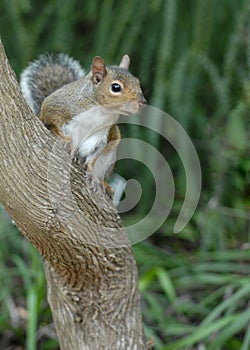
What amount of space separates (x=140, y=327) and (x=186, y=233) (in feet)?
3.90

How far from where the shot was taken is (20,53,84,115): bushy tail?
203 cm

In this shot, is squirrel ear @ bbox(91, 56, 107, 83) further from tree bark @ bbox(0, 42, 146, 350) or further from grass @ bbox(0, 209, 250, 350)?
grass @ bbox(0, 209, 250, 350)

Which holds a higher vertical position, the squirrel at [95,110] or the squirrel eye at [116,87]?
the squirrel eye at [116,87]

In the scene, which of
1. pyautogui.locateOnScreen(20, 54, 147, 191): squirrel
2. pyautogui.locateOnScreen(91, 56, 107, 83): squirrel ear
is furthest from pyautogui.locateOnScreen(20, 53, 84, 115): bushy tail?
pyautogui.locateOnScreen(91, 56, 107, 83): squirrel ear

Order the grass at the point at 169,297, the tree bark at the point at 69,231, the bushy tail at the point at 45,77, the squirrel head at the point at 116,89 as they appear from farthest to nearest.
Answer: the grass at the point at 169,297 → the bushy tail at the point at 45,77 → the squirrel head at the point at 116,89 → the tree bark at the point at 69,231

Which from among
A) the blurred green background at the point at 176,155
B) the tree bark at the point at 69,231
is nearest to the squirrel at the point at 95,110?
the tree bark at the point at 69,231

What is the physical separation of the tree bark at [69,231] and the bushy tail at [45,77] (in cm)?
38

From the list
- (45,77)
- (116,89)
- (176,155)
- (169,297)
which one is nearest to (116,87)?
(116,89)

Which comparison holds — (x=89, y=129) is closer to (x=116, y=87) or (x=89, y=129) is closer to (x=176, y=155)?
(x=116, y=87)

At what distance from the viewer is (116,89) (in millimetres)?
1813

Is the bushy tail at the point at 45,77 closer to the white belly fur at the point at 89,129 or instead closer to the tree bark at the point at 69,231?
the white belly fur at the point at 89,129

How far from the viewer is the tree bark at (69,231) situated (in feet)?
4.97

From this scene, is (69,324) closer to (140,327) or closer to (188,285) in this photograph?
(140,327)

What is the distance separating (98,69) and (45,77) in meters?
0.26
